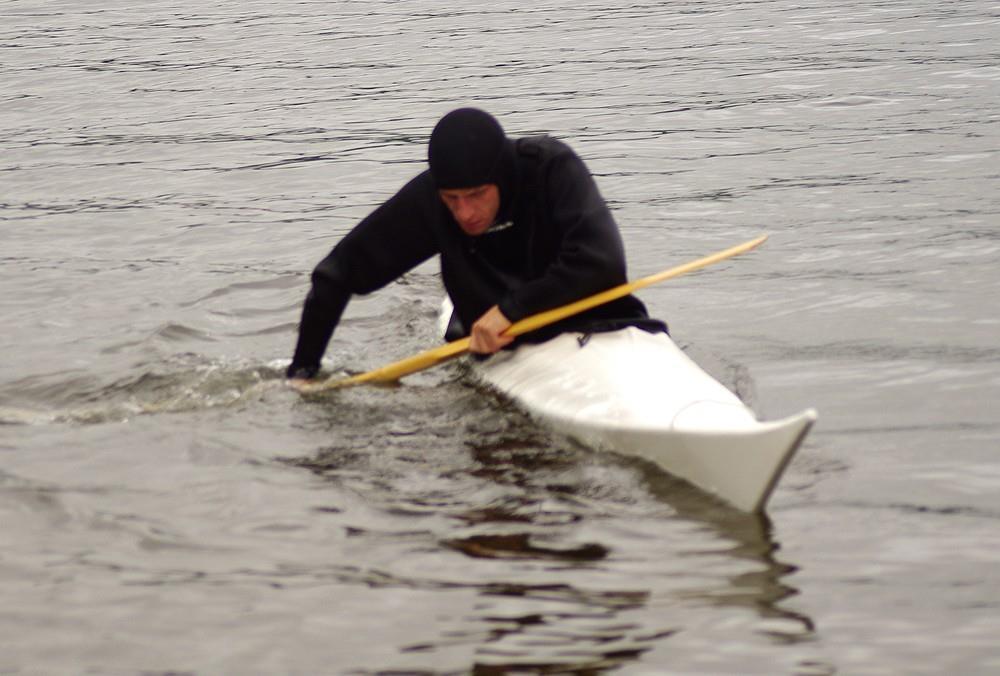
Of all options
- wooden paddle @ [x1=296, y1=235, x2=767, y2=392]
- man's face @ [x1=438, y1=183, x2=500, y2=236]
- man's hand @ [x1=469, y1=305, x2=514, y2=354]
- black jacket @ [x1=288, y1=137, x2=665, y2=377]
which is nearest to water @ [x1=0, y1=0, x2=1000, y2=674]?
wooden paddle @ [x1=296, y1=235, x2=767, y2=392]

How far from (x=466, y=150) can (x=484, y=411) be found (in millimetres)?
1312

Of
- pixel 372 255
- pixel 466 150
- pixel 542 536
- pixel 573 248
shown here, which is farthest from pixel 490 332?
pixel 542 536

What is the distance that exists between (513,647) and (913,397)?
3.10 m

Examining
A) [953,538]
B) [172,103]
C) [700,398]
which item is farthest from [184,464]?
[172,103]

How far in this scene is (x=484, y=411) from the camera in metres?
6.46

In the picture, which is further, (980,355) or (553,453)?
(980,355)

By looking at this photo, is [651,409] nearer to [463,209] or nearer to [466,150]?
[463,209]

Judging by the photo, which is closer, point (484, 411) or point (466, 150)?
point (466, 150)

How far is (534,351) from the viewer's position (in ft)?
20.8

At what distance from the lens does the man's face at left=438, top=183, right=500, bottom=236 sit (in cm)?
586

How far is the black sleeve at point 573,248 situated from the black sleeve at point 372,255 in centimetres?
56

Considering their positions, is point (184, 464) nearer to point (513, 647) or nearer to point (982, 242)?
point (513, 647)

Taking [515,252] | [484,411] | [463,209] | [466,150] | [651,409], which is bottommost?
[484,411]

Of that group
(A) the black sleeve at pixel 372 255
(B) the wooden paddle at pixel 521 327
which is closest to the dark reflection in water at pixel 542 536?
(B) the wooden paddle at pixel 521 327
